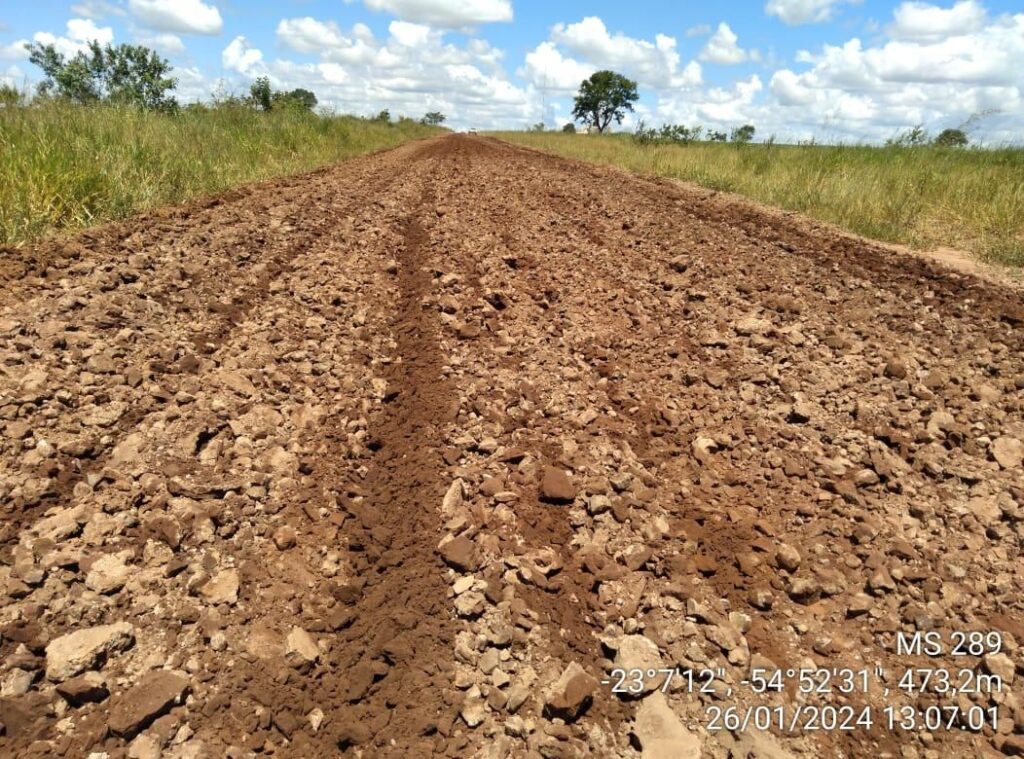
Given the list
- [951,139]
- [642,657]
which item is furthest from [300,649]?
[951,139]

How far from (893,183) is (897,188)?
26cm

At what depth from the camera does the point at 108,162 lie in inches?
214

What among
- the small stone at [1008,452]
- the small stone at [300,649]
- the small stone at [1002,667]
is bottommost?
the small stone at [300,649]

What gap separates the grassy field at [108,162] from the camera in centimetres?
444

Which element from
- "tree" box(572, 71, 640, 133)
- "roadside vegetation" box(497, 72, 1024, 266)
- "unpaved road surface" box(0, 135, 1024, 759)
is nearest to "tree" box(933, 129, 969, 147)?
"roadside vegetation" box(497, 72, 1024, 266)

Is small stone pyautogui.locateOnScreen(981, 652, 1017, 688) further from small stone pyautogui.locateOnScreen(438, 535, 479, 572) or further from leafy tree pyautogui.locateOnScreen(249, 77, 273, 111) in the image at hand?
leafy tree pyautogui.locateOnScreen(249, 77, 273, 111)

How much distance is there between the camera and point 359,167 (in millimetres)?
11344

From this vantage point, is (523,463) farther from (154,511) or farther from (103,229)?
(103,229)

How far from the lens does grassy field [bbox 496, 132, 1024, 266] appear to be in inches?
234

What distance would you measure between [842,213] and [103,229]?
25.3ft

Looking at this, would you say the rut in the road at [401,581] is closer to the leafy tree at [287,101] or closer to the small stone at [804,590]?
the small stone at [804,590]

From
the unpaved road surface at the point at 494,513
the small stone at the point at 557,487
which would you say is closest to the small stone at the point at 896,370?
the unpaved road surface at the point at 494,513

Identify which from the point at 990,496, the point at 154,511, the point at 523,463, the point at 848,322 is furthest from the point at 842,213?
the point at 154,511

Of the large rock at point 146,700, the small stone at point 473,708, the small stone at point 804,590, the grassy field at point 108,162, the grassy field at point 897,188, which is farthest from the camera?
the grassy field at point 897,188
